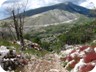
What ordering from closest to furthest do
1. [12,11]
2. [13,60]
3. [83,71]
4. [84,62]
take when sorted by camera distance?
[83,71]
[84,62]
[13,60]
[12,11]

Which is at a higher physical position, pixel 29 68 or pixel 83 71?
pixel 83 71

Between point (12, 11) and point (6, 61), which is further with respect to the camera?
point (12, 11)

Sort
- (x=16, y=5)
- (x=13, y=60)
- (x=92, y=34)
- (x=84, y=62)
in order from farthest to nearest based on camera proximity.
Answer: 1. (x=92, y=34)
2. (x=16, y=5)
3. (x=13, y=60)
4. (x=84, y=62)

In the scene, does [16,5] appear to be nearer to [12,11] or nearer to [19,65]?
[12,11]

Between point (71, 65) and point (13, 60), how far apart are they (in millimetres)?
7223

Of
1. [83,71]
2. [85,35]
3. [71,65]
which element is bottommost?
[85,35]

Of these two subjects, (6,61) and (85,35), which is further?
(85,35)

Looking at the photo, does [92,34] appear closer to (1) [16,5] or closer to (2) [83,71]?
(1) [16,5]

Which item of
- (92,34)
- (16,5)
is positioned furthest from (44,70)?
(92,34)

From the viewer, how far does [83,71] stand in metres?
28.1

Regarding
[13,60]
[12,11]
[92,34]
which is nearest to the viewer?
[13,60]

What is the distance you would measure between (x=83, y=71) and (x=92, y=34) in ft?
489

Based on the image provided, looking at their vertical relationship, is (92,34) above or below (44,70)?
below

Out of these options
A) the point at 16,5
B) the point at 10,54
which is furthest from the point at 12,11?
the point at 10,54
